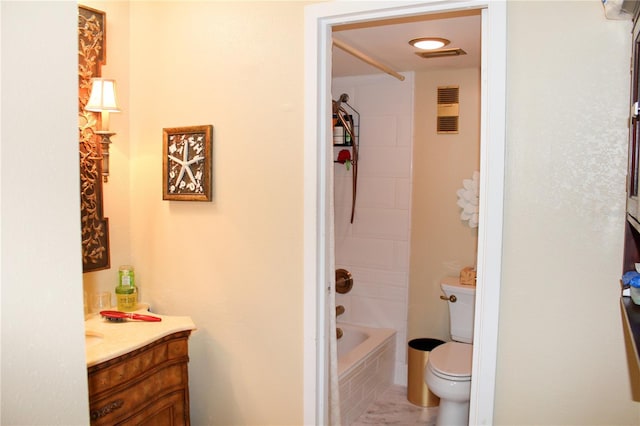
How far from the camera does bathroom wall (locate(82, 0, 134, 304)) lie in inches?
99.5

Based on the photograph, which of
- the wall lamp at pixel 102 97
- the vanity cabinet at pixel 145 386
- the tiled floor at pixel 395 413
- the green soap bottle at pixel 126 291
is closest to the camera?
the vanity cabinet at pixel 145 386

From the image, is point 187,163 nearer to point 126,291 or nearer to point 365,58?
point 126,291

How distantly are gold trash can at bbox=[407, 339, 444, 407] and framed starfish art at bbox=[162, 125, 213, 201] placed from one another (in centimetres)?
179

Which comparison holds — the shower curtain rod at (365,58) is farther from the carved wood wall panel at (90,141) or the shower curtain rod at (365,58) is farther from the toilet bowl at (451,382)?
the toilet bowl at (451,382)

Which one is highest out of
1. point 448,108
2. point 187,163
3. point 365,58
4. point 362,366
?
point 365,58

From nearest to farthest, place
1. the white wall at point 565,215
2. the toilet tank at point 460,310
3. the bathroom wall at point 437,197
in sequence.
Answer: the white wall at point 565,215, the toilet tank at point 460,310, the bathroom wall at point 437,197

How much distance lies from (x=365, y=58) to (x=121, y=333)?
192 centimetres

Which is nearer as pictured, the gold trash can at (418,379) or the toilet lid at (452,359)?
the toilet lid at (452,359)

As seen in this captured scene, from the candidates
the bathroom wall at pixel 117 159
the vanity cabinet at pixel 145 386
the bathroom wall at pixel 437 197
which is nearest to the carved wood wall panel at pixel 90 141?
the bathroom wall at pixel 117 159

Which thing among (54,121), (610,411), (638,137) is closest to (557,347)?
(610,411)

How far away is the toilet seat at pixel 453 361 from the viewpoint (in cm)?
279

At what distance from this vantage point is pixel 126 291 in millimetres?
2529

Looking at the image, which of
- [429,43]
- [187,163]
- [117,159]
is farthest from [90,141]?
[429,43]

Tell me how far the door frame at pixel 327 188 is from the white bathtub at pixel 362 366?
2.56ft
